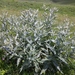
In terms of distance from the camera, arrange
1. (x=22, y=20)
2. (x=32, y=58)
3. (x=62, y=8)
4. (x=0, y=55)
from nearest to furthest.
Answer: (x=32, y=58) → (x=0, y=55) → (x=22, y=20) → (x=62, y=8)

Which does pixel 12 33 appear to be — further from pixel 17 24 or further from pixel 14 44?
pixel 14 44

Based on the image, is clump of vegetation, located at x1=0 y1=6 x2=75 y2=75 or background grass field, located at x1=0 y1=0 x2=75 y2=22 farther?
background grass field, located at x1=0 y1=0 x2=75 y2=22

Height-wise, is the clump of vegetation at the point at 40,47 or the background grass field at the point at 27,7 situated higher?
the clump of vegetation at the point at 40,47

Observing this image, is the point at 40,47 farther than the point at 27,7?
No

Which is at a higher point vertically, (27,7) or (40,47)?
(40,47)

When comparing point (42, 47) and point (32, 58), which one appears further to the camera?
point (42, 47)

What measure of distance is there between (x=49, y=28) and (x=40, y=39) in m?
0.74

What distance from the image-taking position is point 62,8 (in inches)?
1293

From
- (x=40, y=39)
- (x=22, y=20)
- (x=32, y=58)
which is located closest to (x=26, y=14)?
(x=22, y=20)

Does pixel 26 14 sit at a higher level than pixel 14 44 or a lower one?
higher

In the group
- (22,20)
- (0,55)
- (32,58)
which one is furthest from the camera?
(22,20)

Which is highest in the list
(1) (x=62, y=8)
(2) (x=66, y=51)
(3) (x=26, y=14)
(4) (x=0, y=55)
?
(3) (x=26, y=14)

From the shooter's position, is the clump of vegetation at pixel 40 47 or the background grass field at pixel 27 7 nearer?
the clump of vegetation at pixel 40 47

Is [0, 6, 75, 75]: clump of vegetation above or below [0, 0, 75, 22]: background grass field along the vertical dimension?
above
